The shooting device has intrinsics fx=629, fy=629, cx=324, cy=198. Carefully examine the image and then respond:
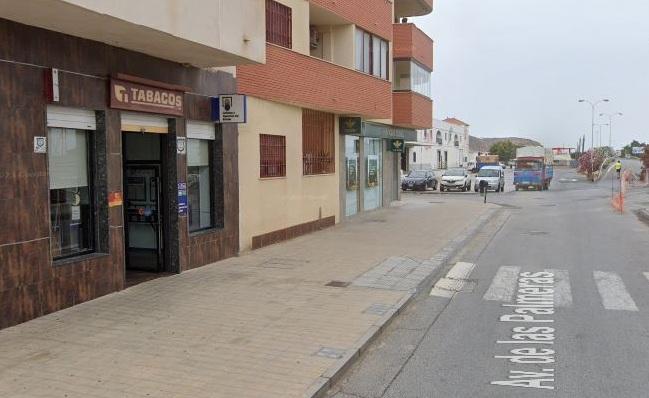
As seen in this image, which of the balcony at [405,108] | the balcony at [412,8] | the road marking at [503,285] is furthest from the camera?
the balcony at [412,8]

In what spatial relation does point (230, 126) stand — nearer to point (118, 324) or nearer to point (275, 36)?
point (275, 36)

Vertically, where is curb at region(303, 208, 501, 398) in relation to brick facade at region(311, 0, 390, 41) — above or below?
below

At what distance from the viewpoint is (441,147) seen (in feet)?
332

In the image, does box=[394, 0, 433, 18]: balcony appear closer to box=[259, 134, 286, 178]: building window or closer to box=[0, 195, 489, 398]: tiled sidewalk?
box=[259, 134, 286, 178]: building window

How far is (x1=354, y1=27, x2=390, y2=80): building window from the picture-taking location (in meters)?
19.6

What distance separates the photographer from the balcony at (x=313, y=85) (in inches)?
536

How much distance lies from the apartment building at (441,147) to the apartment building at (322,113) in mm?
55130

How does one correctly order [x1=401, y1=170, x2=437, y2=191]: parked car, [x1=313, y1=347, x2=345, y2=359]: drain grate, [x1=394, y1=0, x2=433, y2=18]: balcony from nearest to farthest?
[x1=313, y1=347, x2=345, y2=359]: drain grate, [x1=394, y1=0, x2=433, y2=18]: balcony, [x1=401, y1=170, x2=437, y2=191]: parked car

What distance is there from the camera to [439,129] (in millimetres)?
99250

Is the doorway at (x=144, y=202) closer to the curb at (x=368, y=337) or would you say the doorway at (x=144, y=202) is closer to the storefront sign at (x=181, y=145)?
the storefront sign at (x=181, y=145)

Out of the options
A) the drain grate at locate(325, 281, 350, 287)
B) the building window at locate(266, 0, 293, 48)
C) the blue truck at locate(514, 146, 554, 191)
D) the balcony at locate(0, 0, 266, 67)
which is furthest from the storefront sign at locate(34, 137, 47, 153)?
the blue truck at locate(514, 146, 554, 191)

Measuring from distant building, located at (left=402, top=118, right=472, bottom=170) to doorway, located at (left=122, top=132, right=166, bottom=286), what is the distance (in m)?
70.7

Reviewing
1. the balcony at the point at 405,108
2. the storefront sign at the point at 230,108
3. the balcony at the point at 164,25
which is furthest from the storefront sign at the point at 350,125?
the balcony at the point at 164,25

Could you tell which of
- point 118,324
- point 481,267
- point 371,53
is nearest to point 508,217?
point 371,53
